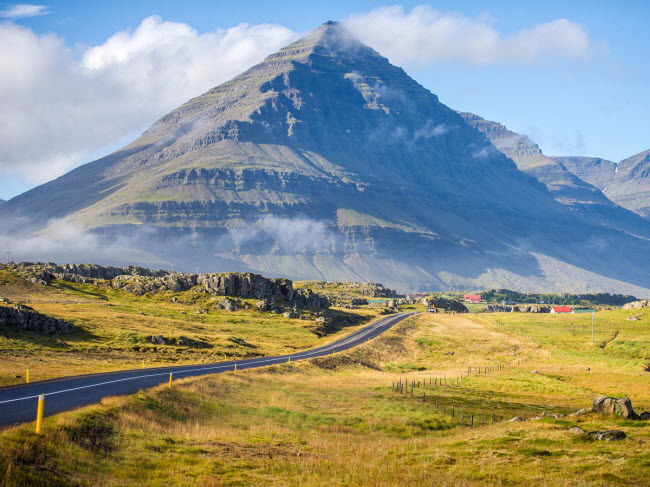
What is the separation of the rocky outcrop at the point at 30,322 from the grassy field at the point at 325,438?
101 feet

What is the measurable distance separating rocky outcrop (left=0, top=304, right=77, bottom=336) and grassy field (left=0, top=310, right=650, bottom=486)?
30681 millimetres

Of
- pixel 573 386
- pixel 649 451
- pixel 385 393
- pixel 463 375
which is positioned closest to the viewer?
pixel 649 451

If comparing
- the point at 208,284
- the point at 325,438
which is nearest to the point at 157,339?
the point at 325,438

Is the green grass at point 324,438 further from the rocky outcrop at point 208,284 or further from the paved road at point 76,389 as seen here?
the rocky outcrop at point 208,284

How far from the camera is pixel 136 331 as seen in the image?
87.9 m

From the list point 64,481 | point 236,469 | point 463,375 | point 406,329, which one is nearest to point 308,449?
Result: point 236,469

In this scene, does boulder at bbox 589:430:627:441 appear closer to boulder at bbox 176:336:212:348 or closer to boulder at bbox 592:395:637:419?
boulder at bbox 592:395:637:419

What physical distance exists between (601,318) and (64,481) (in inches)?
6482

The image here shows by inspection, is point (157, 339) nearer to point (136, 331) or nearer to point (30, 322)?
point (136, 331)

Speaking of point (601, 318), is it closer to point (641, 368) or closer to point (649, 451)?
point (641, 368)

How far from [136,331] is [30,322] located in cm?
1739

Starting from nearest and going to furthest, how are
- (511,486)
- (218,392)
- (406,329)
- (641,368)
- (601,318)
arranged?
(511,486) → (218,392) → (641,368) → (406,329) → (601,318)

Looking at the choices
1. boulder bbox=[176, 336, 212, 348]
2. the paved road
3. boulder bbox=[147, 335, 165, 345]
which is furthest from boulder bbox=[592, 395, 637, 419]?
boulder bbox=[147, 335, 165, 345]

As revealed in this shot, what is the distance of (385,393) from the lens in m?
54.8
